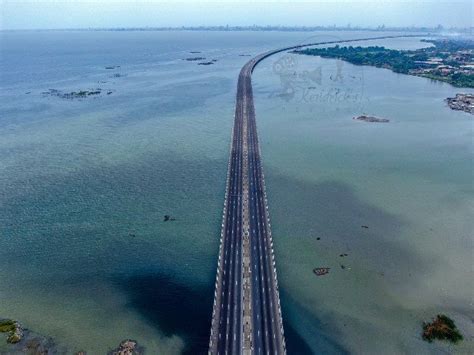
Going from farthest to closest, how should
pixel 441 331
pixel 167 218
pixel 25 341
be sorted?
pixel 167 218 → pixel 441 331 → pixel 25 341

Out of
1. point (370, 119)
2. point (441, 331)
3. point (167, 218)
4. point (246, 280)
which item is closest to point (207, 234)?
point (167, 218)

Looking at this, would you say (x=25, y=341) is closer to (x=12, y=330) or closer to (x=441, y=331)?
(x=12, y=330)

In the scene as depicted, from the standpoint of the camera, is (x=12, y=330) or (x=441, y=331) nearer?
(x=441, y=331)

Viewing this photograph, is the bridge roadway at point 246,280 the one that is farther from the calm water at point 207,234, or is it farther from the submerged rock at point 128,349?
the submerged rock at point 128,349

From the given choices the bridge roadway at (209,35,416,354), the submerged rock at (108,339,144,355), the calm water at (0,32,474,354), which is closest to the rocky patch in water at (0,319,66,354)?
the calm water at (0,32,474,354)

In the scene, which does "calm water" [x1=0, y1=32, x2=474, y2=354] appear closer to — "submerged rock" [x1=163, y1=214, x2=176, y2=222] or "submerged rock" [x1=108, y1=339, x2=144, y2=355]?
"submerged rock" [x1=108, y1=339, x2=144, y2=355]
